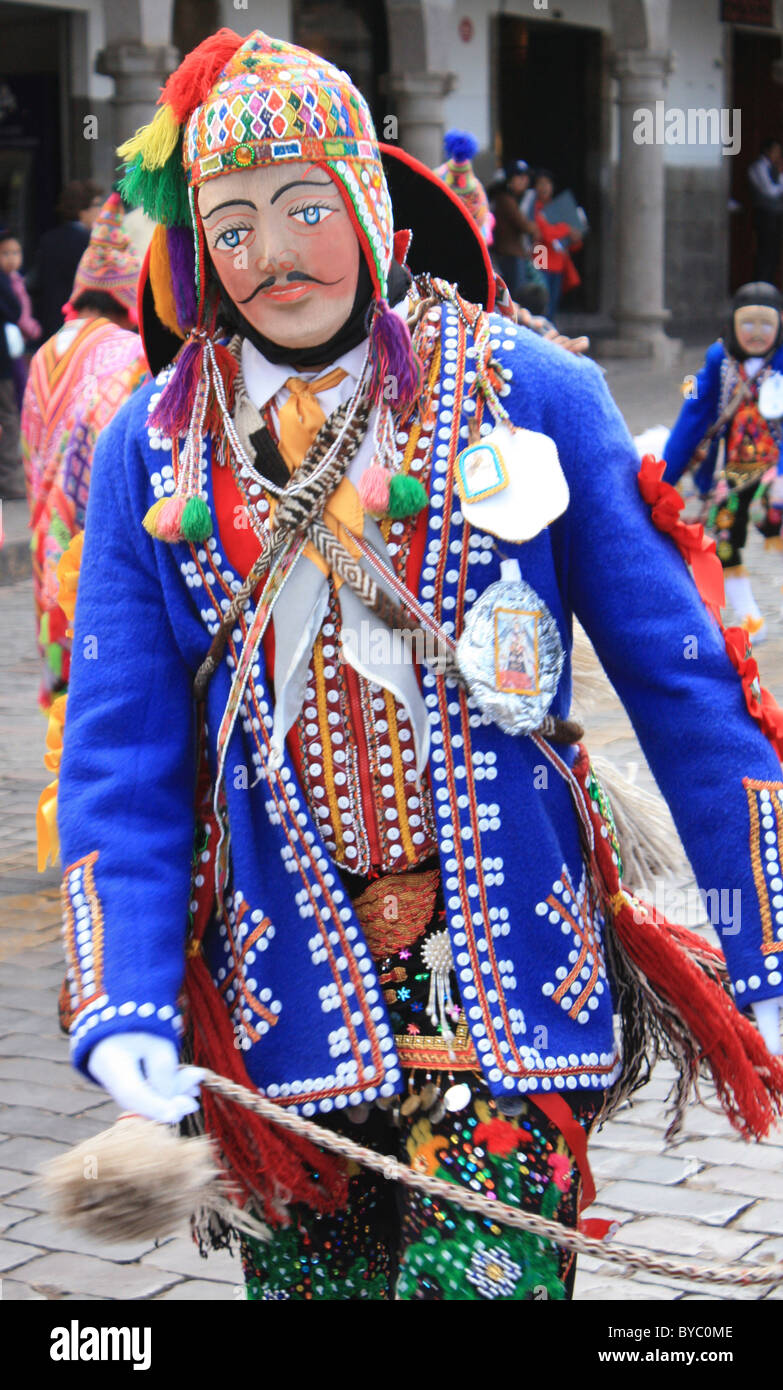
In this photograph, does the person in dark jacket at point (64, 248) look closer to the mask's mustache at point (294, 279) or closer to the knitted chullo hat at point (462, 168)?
the knitted chullo hat at point (462, 168)

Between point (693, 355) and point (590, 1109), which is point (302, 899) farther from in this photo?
point (693, 355)

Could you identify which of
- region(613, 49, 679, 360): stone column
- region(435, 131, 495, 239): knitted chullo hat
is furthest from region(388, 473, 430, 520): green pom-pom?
region(613, 49, 679, 360): stone column

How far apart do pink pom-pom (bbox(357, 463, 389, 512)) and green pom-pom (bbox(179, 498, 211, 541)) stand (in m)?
0.18

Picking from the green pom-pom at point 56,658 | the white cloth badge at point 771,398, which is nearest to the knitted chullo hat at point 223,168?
the green pom-pom at point 56,658

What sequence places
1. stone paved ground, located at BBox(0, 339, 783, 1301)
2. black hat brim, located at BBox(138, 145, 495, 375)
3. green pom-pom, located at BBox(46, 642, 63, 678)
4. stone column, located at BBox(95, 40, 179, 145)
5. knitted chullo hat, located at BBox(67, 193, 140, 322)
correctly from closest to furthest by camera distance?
black hat brim, located at BBox(138, 145, 495, 375), stone paved ground, located at BBox(0, 339, 783, 1301), green pom-pom, located at BBox(46, 642, 63, 678), knitted chullo hat, located at BBox(67, 193, 140, 322), stone column, located at BBox(95, 40, 179, 145)

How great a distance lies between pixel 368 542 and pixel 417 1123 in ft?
2.16

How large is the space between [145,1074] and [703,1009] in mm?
677

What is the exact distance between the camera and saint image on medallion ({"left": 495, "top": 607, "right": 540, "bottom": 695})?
6.86 ft

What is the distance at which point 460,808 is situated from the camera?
2127mm

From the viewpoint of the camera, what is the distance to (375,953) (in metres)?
2.20

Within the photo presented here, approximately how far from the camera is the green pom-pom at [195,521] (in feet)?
6.97

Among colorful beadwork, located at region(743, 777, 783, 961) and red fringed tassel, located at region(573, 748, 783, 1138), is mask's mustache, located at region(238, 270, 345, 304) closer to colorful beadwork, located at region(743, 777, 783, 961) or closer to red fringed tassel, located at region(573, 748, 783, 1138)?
red fringed tassel, located at region(573, 748, 783, 1138)

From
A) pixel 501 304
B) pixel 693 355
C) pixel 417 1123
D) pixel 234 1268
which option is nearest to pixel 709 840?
pixel 417 1123

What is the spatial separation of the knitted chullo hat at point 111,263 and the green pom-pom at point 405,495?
3.38m
